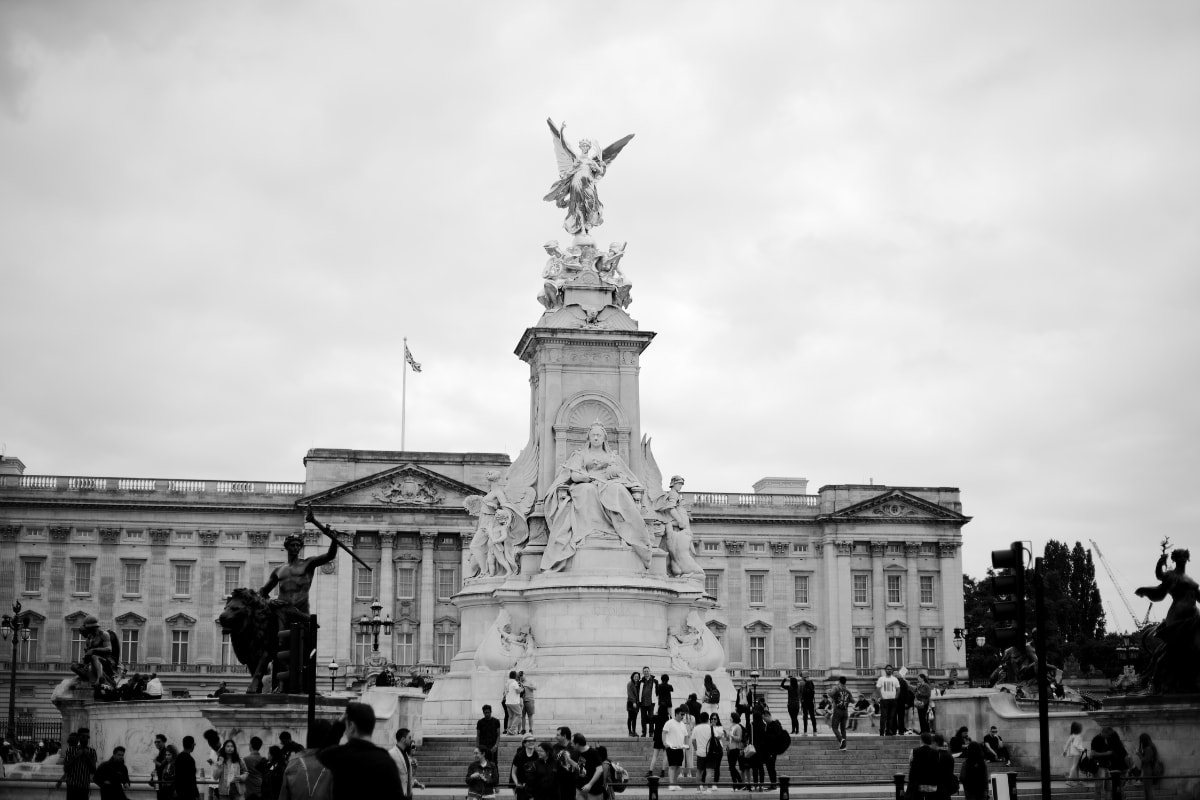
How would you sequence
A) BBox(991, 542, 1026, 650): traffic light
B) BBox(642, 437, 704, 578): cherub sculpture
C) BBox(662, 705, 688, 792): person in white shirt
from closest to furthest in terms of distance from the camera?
BBox(991, 542, 1026, 650): traffic light, BBox(662, 705, 688, 792): person in white shirt, BBox(642, 437, 704, 578): cherub sculpture

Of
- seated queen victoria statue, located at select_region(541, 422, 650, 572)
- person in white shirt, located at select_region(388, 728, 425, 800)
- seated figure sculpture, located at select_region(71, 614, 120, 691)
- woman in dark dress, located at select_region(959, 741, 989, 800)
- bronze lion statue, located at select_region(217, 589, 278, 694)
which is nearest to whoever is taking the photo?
person in white shirt, located at select_region(388, 728, 425, 800)

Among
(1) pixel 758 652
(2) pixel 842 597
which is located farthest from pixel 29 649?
(2) pixel 842 597

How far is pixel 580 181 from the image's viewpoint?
41.0 m

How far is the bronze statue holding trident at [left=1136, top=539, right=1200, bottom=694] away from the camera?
76.8 feet

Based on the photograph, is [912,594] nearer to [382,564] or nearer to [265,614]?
[382,564]

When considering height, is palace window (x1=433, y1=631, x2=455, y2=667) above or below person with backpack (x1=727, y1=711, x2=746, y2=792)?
above

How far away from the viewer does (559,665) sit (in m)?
35.4

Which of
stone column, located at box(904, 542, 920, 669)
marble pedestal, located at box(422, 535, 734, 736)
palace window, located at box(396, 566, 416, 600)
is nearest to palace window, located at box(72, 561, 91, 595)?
palace window, located at box(396, 566, 416, 600)

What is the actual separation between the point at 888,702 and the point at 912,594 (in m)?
56.8

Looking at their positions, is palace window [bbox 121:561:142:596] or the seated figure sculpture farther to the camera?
palace window [bbox 121:561:142:596]

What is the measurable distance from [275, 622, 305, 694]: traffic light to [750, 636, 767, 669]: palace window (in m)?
65.9

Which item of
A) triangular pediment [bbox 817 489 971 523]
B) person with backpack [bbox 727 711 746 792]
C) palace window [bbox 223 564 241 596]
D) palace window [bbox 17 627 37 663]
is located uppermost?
triangular pediment [bbox 817 489 971 523]

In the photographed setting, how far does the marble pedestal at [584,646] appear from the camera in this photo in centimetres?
3472

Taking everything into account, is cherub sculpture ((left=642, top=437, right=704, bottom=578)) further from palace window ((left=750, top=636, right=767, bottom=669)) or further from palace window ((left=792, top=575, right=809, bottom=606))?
palace window ((left=792, top=575, right=809, bottom=606))
